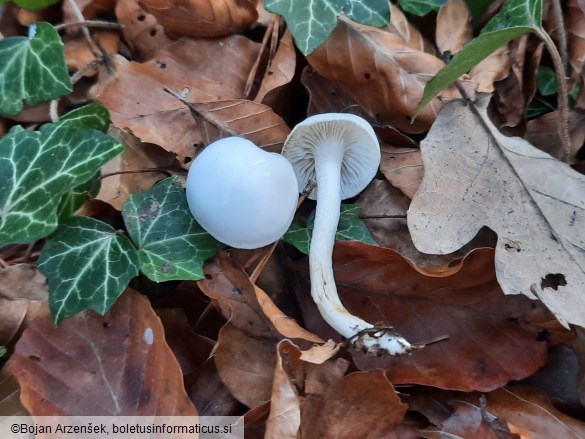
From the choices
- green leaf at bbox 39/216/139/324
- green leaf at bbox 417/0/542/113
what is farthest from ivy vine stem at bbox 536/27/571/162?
green leaf at bbox 39/216/139/324

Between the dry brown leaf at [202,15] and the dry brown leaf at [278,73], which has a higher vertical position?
the dry brown leaf at [202,15]

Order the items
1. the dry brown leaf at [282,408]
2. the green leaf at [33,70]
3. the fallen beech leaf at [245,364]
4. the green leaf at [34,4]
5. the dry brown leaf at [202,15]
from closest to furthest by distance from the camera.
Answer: the dry brown leaf at [282,408], the fallen beech leaf at [245,364], the green leaf at [33,70], the dry brown leaf at [202,15], the green leaf at [34,4]

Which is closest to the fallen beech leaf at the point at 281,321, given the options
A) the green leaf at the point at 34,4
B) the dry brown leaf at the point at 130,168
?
the dry brown leaf at the point at 130,168

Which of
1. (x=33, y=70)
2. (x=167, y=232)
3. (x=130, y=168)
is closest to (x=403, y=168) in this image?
(x=167, y=232)

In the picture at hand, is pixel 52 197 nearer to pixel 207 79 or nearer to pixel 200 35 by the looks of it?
pixel 207 79

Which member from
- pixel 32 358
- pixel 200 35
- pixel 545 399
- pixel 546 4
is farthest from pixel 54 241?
pixel 546 4

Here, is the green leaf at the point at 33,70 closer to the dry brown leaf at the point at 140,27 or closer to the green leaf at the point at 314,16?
the dry brown leaf at the point at 140,27

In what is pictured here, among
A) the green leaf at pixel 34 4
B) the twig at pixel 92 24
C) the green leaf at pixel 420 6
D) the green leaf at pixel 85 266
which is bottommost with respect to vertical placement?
the green leaf at pixel 85 266
